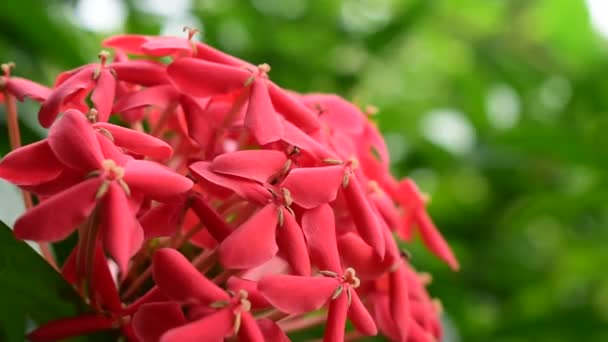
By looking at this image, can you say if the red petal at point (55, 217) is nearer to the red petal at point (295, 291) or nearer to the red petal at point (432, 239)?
the red petal at point (295, 291)

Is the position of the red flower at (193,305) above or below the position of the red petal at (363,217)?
below

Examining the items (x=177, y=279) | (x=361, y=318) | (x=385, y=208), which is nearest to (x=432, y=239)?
(x=385, y=208)

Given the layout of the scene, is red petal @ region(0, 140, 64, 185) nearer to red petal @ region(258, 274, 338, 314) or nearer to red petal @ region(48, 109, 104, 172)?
red petal @ region(48, 109, 104, 172)

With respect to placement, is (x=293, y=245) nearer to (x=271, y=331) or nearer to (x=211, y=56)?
(x=271, y=331)

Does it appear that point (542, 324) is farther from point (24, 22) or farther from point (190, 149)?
point (24, 22)

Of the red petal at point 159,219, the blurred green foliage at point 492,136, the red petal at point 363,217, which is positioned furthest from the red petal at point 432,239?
the blurred green foliage at point 492,136

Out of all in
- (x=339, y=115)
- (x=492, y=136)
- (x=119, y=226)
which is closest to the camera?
(x=119, y=226)
